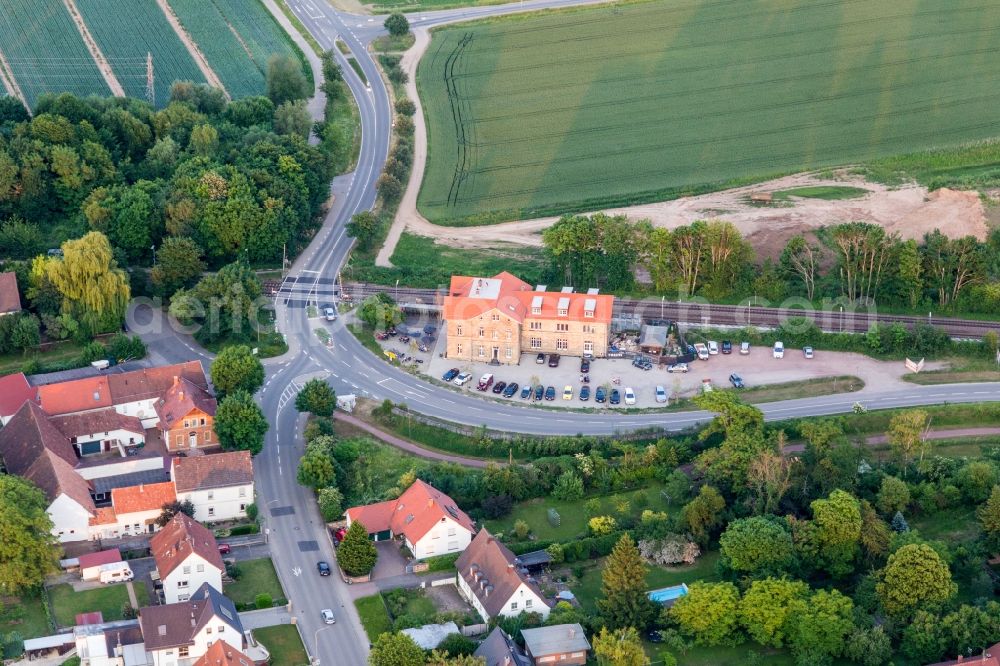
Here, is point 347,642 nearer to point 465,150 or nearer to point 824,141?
point 465,150

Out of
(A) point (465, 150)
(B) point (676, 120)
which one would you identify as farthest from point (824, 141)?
(A) point (465, 150)

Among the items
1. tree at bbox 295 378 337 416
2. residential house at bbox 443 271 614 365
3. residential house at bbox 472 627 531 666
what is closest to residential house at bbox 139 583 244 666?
residential house at bbox 472 627 531 666

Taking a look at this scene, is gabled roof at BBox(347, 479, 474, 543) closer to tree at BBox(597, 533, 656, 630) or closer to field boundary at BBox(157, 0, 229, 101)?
tree at BBox(597, 533, 656, 630)

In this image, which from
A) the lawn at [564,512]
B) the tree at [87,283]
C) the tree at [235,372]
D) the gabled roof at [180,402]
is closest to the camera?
the lawn at [564,512]

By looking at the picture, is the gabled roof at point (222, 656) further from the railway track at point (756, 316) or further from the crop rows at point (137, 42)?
the crop rows at point (137, 42)

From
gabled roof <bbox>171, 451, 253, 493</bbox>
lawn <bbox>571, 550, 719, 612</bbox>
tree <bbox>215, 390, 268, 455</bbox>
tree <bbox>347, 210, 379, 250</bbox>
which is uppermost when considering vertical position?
tree <bbox>347, 210, 379, 250</bbox>

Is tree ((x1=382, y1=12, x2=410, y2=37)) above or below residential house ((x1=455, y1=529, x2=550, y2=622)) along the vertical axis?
above

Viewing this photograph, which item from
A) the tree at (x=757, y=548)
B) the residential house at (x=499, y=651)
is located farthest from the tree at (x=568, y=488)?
the residential house at (x=499, y=651)
